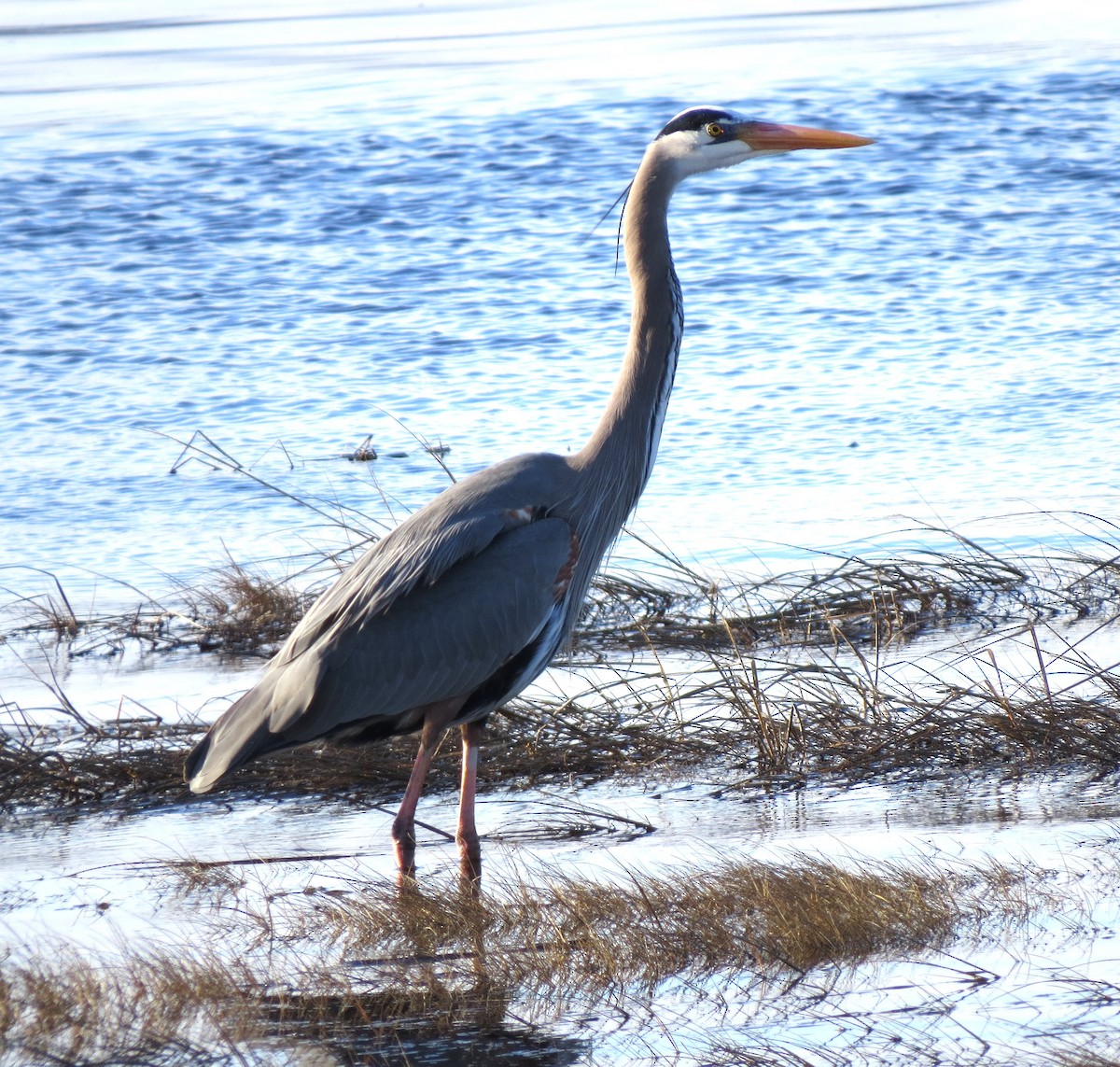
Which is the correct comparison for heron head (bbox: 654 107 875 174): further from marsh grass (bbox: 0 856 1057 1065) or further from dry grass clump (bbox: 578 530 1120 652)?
marsh grass (bbox: 0 856 1057 1065)

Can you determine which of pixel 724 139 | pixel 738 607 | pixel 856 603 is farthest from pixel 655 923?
pixel 738 607

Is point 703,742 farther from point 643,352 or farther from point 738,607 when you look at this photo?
point 738,607

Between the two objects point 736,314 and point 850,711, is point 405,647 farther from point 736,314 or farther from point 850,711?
point 736,314

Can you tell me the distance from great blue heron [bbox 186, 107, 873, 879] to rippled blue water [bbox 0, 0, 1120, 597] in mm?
1897

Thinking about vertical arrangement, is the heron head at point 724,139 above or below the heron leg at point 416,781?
above

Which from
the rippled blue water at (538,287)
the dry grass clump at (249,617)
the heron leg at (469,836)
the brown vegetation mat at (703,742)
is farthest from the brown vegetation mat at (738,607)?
the heron leg at (469,836)

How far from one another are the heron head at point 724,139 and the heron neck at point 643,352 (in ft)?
0.23

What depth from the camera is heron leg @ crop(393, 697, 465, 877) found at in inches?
198

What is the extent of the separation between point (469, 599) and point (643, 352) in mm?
1039

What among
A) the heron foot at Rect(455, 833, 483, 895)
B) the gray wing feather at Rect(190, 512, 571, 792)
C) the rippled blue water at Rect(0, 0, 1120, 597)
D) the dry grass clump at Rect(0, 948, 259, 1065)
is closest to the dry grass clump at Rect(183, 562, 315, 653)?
the rippled blue water at Rect(0, 0, 1120, 597)

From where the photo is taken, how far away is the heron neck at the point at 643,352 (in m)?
5.65

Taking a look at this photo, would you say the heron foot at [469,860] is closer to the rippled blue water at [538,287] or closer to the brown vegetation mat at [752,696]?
the brown vegetation mat at [752,696]

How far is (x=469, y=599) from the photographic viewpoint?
5.34m

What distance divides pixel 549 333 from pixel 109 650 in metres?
6.02
